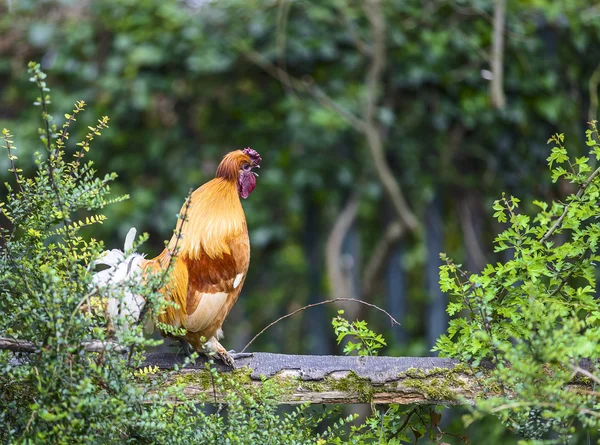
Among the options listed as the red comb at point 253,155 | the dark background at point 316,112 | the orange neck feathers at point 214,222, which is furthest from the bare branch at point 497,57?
the orange neck feathers at point 214,222

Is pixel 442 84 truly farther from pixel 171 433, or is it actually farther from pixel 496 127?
pixel 171 433

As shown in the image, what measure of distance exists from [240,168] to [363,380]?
648mm

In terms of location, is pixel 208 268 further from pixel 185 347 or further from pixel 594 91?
pixel 594 91

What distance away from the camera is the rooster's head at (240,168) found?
76.4 inches

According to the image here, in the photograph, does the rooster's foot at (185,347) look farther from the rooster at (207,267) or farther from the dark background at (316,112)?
the dark background at (316,112)

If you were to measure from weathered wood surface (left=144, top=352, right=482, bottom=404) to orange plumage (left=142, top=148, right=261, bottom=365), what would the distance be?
11 cm

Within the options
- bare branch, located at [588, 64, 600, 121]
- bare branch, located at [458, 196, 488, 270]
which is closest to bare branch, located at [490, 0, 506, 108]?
bare branch, located at [588, 64, 600, 121]

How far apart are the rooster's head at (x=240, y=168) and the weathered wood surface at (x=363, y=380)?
0.50 m

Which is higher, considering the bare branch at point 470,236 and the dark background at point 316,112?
the dark background at point 316,112

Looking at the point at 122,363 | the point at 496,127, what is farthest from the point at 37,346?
the point at 496,127

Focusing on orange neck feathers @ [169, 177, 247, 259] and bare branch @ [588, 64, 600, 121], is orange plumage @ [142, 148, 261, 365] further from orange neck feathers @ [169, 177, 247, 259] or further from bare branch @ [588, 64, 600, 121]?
bare branch @ [588, 64, 600, 121]

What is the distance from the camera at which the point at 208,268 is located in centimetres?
185

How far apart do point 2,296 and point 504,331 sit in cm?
110

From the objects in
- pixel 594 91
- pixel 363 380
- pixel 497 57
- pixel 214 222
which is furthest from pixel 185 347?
pixel 594 91
